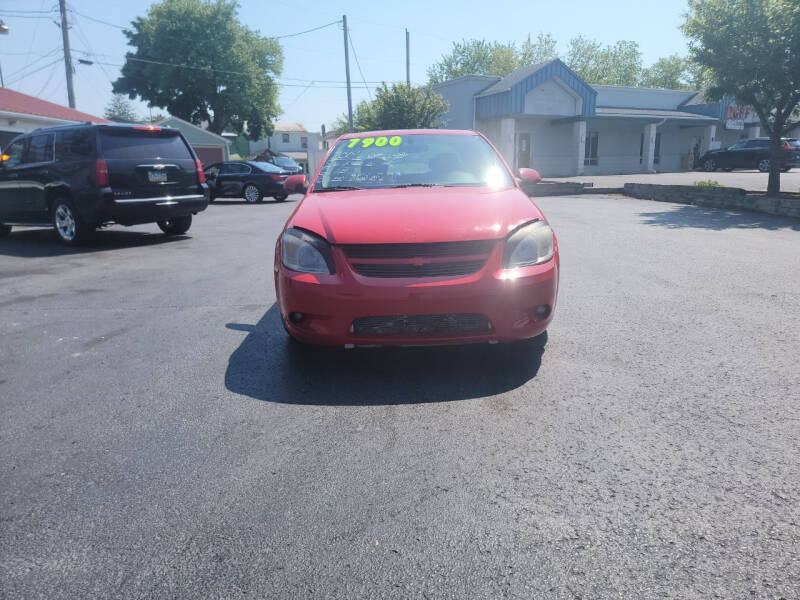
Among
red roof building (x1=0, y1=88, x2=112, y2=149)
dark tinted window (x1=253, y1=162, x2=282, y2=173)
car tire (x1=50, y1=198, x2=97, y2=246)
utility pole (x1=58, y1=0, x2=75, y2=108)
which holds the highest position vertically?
utility pole (x1=58, y1=0, x2=75, y2=108)

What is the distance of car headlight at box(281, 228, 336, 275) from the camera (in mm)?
3562

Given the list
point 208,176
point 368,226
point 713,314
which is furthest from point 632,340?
point 208,176

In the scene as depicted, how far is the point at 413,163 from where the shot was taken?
15.9ft

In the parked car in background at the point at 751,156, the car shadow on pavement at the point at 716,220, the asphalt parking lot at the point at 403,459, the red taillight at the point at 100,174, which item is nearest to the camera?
the asphalt parking lot at the point at 403,459

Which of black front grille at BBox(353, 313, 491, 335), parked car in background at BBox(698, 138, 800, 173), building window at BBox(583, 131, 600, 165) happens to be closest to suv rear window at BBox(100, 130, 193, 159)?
black front grille at BBox(353, 313, 491, 335)

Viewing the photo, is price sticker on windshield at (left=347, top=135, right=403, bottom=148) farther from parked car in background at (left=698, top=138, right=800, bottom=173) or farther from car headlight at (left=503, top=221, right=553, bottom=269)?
parked car in background at (left=698, top=138, right=800, bottom=173)

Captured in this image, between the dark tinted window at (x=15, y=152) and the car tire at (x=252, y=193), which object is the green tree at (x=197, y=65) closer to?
the car tire at (x=252, y=193)

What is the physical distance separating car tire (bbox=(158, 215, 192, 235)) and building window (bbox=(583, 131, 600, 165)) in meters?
30.2

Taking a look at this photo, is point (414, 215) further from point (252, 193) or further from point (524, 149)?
point (524, 149)

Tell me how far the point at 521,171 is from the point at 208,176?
59.2 feet

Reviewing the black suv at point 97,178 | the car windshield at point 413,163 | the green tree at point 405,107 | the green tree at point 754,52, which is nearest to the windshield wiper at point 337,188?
the car windshield at point 413,163

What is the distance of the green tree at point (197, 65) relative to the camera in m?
49.5

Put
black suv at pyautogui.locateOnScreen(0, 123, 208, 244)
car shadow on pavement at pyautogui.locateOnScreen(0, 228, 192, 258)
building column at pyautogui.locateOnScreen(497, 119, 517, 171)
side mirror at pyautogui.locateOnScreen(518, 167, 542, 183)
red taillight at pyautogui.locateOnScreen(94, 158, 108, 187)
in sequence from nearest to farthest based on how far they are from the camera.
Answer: side mirror at pyautogui.locateOnScreen(518, 167, 542, 183) < red taillight at pyautogui.locateOnScreen(94, 158, 108, 187) < black suv at pyautogui.locateOnScreen(0, 123, 208, 244) < car shadow on pavement at pyautogui.locateOnScreen(0, 228, 192, 258) < building column at pyautogui.locateOnScreen(497, 119, 517, 171)

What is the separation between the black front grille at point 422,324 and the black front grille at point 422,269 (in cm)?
25
